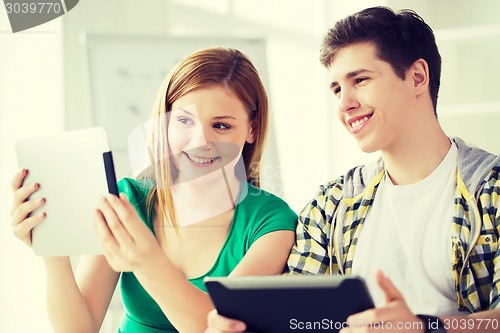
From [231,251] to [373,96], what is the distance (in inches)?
14.8

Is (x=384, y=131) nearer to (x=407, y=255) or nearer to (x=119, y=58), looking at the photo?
(x=407, y=255)

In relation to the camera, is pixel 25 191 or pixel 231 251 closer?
pixel 25 191

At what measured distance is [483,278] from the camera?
1048 mm

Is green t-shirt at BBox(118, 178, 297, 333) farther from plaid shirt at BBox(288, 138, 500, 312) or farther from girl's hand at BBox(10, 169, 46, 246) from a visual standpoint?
girl's hand at BBox(10, 169, 46, 246)

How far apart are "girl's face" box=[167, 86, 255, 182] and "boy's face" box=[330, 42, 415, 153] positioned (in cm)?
21

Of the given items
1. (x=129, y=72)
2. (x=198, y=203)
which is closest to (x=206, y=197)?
(x=198, y=203)

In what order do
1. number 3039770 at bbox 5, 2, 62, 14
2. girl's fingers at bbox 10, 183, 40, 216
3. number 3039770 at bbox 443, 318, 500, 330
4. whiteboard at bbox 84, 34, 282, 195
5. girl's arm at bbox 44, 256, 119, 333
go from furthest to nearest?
whiteboard at bbox 84, 34, 282, 195 < number 3039770 at bbox 5, 2, 62, 14 < girl's arm at bbox 44, 256, 119, 333 < girl's fingers at bbox 10, 183, 40, 216 < number 3039770 at bbox 443, 318, 500, 330

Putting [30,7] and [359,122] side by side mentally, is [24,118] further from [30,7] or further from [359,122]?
[359,122]

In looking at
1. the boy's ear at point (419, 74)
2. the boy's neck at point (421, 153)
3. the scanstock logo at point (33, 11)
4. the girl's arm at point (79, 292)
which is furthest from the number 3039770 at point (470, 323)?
the scanstock logo at point (33, 11)

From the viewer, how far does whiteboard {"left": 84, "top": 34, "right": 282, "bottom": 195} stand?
1879 millimetres

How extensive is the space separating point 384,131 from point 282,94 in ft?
2.74

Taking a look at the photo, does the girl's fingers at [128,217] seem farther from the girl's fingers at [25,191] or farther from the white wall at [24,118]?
the white wall at [24,118]

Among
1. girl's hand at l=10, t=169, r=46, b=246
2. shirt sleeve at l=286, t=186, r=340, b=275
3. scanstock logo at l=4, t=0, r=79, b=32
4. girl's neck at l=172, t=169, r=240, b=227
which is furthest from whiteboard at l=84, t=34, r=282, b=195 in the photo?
girl's hand at l=10, t=169, r=46, b=246

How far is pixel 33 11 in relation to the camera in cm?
180
